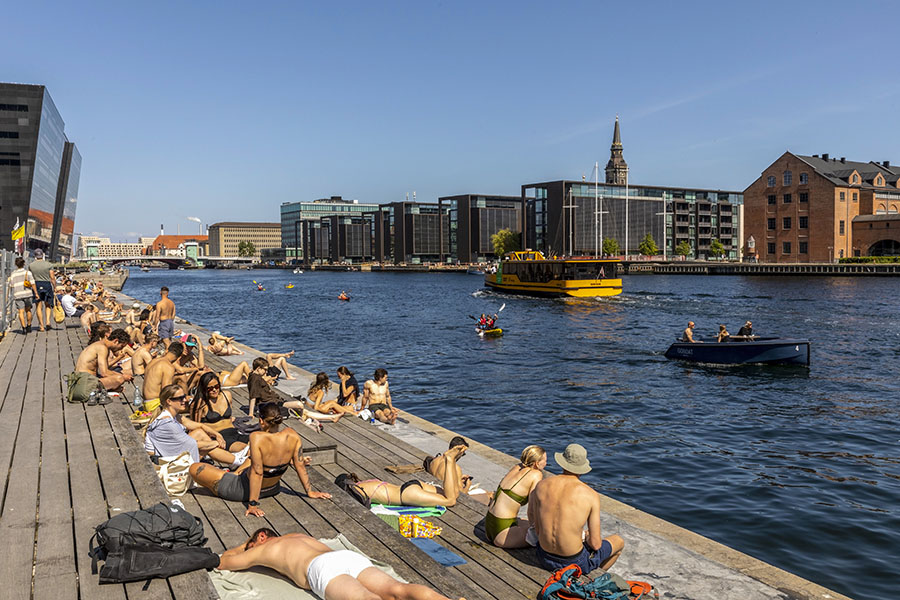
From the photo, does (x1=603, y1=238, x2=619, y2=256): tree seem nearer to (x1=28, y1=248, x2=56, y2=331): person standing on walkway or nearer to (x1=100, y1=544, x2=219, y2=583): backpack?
(x1=28, y1=248, x2=56, y2=331): person standing on walkway

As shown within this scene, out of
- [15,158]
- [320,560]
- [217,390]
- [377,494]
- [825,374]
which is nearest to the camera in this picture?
[320,560]

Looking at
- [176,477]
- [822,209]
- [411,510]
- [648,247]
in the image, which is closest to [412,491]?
[411,510]

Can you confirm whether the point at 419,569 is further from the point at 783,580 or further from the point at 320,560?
the point at 783,580

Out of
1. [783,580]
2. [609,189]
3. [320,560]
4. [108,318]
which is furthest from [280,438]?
[609,189]

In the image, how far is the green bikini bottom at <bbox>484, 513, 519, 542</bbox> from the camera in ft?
22.9

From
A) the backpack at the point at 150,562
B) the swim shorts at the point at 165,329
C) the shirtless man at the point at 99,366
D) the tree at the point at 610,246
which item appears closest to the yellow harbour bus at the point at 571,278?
the swim shorts at the point at 165,329

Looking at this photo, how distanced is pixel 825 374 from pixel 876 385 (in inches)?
103

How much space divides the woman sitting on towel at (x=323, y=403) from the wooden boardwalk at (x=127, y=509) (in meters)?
3.28

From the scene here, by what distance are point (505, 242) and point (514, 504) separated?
160376 mm

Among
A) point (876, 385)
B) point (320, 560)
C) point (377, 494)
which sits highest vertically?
point (320, 560)

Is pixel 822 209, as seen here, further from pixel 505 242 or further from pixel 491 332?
pixel 491 332

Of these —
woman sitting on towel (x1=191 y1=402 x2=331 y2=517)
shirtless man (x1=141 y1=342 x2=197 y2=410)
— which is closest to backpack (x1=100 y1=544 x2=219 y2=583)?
woman sitting on towel (x1=191 y1=402 x2=331 y2=517)

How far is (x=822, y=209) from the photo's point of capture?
4272 inches

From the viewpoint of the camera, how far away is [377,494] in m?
8.54
